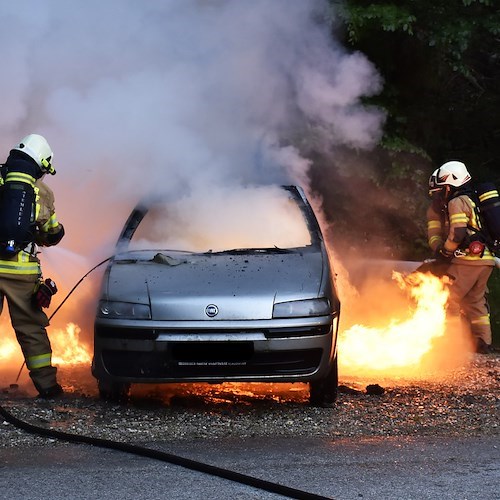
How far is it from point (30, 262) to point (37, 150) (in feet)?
2.62

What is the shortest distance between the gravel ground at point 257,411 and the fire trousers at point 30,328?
0.18 meters

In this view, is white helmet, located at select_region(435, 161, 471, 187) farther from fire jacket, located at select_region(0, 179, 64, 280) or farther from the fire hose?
the fire hose

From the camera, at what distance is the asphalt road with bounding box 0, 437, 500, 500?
4137 millimetres

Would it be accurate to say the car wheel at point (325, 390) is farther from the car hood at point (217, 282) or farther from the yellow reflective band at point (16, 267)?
the yellow reflective band at point (16, 267)

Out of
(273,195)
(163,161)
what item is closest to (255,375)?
(273,195)

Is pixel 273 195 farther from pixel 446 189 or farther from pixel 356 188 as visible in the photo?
pixel 356 188

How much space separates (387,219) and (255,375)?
5655mm

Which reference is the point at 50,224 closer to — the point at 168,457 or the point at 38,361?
the point at 38,361

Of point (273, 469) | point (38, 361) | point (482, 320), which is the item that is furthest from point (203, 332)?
point (482, 320)

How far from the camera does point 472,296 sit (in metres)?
8.77

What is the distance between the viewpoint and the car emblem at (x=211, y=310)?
5562mm

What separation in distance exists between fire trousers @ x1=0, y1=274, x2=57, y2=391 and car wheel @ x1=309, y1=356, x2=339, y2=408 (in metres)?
1.88

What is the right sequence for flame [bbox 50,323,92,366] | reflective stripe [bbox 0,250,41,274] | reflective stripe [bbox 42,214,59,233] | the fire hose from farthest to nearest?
flame [bbox 50,323,92,366]
reflective stripe [bbox 42,214,59,233]
reflective stripe [bbox 0,250,41,274]
the fire hose

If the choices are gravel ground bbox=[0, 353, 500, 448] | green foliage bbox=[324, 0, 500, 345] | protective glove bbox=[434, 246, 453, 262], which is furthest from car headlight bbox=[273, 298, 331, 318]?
green foliage bbox=[324, 0, 500, 345]
